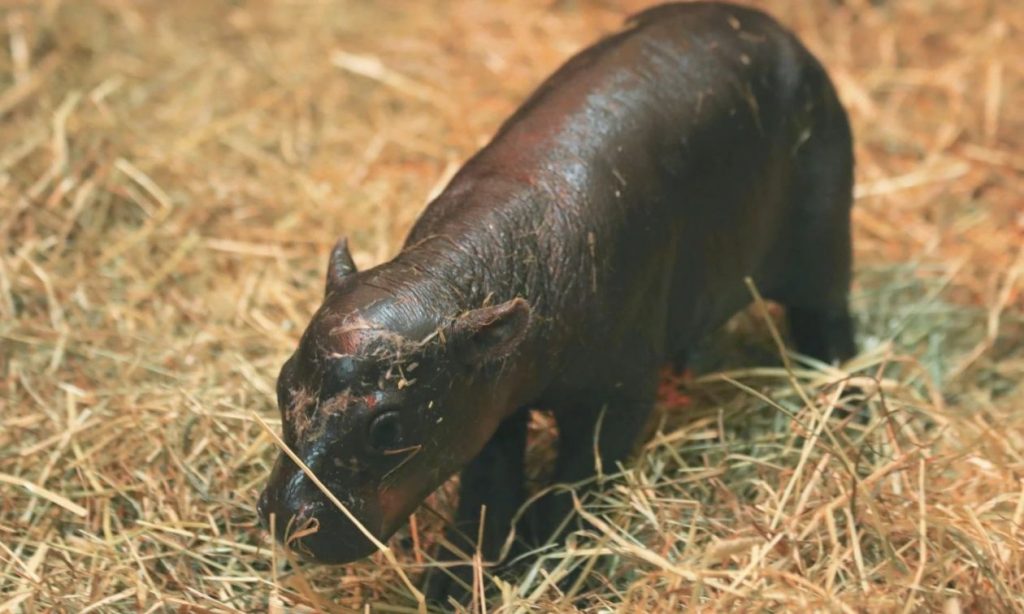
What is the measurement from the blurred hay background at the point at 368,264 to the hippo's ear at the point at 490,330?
55 centimetres

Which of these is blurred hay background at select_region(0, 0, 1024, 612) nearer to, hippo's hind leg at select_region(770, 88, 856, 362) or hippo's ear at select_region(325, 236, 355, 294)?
hippo's hind leg at select_region(770, 88, 856, 362)

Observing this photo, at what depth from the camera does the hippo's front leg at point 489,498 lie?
3260 mm

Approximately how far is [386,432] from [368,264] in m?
1.65

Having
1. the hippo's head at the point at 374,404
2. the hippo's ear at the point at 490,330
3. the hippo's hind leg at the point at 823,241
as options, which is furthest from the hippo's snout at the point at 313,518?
the hippo's hind leg at the point at 823,241

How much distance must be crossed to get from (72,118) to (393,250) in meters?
1.44

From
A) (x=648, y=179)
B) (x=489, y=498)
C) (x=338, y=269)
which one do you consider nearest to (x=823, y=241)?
(x=648, y=179)

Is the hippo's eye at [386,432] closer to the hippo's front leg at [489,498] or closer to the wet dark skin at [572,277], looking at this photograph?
the wet dark skin at [572,277]

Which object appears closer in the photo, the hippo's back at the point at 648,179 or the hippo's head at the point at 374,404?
the hippo's head at the point at 374,404

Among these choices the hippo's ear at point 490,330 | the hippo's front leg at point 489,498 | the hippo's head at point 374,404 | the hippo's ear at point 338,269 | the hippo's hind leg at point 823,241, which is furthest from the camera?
the hippo's hind leg at point 823,241

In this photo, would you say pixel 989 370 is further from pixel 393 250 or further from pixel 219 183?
pixel 219 183

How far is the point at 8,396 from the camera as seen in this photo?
3.71 m

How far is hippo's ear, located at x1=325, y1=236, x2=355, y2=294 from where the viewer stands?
2.92 m

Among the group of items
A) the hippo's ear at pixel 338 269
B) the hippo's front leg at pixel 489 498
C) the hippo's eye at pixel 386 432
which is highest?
the hippo's ear at pixel 338 269

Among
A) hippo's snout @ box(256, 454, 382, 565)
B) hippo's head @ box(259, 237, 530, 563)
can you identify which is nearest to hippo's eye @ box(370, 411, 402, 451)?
hippo's head @ box(259, 237, 530, 563)
